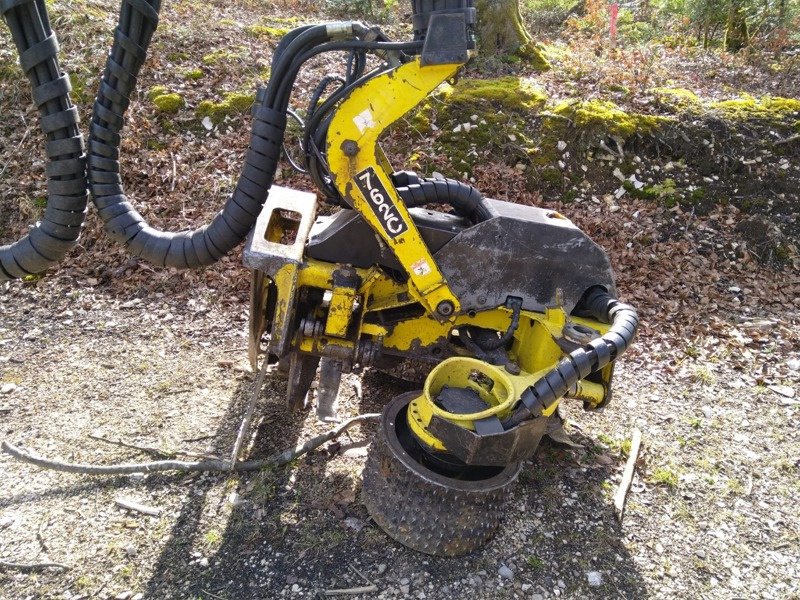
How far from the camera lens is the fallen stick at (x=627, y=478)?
11.0 feet

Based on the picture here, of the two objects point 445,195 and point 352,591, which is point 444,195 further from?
point 352,591

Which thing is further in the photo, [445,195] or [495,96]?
[495,96]

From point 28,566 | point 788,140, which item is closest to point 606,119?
point 788,140

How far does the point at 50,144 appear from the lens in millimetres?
2785

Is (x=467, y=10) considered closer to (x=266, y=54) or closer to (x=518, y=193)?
(x=518, y=193)

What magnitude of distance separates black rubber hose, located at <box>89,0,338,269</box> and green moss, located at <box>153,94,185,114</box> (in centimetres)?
419

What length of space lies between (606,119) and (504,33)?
2543 millimetres

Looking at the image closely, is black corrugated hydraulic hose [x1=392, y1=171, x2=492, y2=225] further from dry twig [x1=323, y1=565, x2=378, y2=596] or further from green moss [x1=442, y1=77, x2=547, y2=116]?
green moss [x1=442, y1=77, x2=547, y2=116]

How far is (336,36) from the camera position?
286 cm

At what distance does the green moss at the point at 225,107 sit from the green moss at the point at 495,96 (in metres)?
2.41

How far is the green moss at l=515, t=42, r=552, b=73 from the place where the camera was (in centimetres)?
822

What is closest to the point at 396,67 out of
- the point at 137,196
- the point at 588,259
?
the point at 588,259

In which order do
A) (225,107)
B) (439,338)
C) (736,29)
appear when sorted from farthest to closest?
1. (736,29)
2. (225,107)
3. (439,338)

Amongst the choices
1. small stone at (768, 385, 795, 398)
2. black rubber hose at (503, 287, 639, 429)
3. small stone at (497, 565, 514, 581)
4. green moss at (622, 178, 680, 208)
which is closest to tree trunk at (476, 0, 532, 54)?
green moss at (622, 178, 680, 208)
